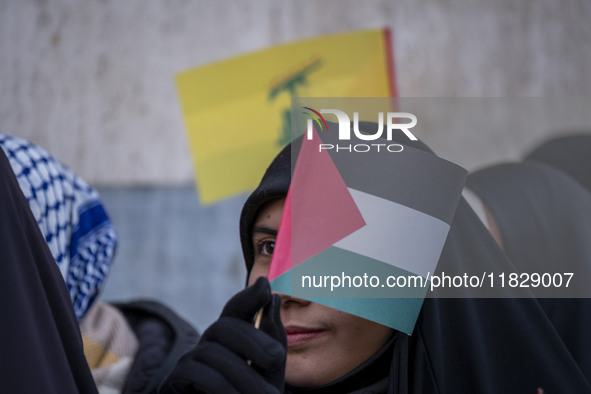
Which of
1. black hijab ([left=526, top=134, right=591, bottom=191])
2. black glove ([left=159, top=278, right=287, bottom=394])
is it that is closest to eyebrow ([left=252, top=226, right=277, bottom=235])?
black glove ([left=159, top=278, right=287, bottom=394])

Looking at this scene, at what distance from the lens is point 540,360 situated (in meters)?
1.31

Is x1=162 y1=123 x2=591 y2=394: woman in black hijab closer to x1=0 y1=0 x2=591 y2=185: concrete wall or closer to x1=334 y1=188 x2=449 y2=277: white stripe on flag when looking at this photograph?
x1=334 y1=188 x2=449 y2=277: white stripe on flag

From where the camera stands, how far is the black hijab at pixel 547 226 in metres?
1.92

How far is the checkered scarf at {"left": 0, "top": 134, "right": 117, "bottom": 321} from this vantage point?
4.61 ft

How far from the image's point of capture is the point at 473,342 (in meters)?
1.28

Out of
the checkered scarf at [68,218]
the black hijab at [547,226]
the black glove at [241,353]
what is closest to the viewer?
the black glove at [241,353]

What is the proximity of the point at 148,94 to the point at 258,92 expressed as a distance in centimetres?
137

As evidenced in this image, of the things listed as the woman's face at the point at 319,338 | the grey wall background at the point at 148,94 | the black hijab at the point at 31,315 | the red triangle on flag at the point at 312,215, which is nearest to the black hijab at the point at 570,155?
the grey wall background at the point at 148,94

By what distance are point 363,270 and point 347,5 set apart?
2.34 meters

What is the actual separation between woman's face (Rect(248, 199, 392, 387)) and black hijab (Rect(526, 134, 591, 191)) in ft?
5.37

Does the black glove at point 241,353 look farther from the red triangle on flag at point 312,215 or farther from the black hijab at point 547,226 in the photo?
the black hijab at point 547,226

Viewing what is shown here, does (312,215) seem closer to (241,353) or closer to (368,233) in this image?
(368,233)

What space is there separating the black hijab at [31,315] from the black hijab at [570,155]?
6.98ft

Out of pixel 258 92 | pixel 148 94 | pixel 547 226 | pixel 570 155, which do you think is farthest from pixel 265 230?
pixel 148 94
